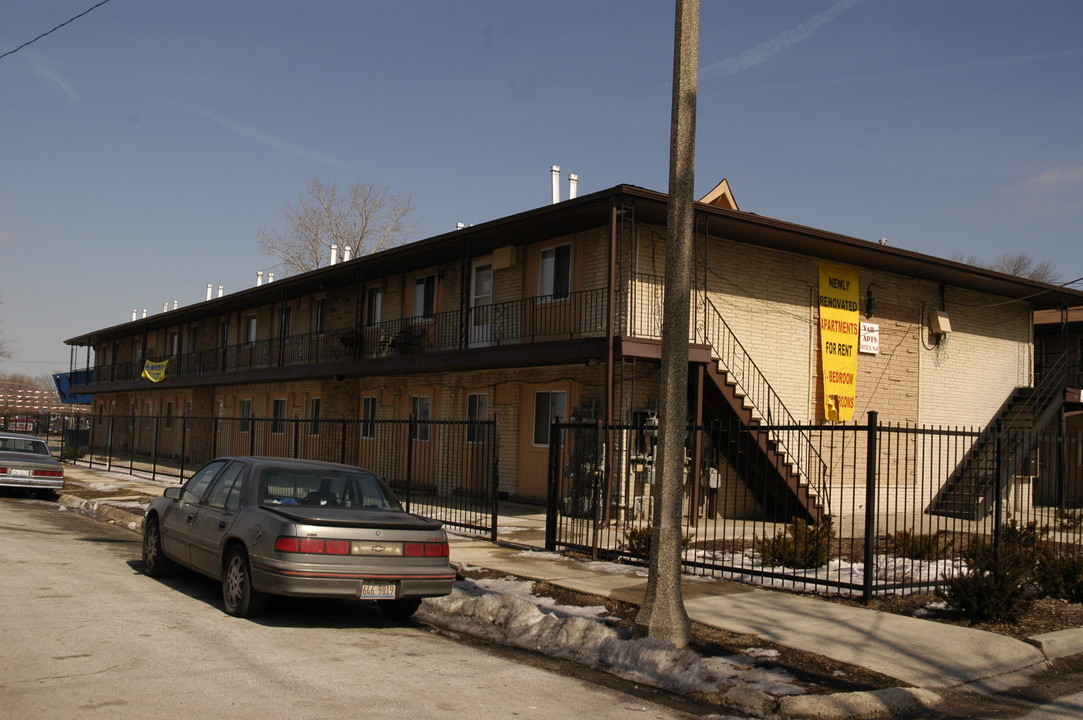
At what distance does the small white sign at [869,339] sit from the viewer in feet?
75.7

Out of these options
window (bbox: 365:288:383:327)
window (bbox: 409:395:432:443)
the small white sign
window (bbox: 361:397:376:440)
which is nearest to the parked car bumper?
window (bbox: 409:395:432:443)

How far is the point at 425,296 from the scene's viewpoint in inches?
1019

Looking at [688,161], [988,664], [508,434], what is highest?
[688,161]

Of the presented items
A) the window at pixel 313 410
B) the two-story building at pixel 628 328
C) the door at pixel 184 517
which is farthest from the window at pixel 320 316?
the door at pixel 184 517

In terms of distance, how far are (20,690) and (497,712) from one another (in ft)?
9.68

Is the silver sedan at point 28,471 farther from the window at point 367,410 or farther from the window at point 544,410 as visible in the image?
the window at point 544,410

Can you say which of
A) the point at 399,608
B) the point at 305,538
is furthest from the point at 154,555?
the point at 305,538

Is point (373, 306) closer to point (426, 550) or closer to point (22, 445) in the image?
point (22, 445)

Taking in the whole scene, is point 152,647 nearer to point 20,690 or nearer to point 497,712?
point 20,690

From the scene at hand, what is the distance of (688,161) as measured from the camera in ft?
26.5

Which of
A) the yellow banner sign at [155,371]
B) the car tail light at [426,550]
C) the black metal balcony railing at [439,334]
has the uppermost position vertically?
the black metal balcony railing at [439,334]

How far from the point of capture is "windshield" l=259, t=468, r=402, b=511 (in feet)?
29.9

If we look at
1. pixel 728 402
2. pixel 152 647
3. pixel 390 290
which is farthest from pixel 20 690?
pixel 390 290

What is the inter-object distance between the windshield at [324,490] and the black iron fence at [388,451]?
4.26 meters
